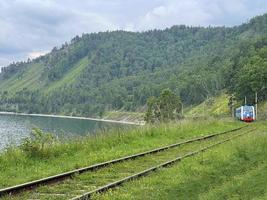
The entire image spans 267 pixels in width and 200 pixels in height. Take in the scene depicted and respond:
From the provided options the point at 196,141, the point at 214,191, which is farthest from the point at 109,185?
the point at 196,141

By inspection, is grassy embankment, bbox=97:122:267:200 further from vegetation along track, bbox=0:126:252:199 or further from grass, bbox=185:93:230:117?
grass, bbox=185:93:230:117

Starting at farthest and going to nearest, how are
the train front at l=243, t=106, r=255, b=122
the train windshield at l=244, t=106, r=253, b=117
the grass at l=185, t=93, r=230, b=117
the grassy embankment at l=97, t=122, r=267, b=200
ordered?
the grass at l=185, t=93, r=230, b=117, the train windshield at l=244, t=106, r=253, b=117, the train front at l=243, t=106, r=255, b=122, the grassy embankment at l=97, t=122, r=267, b=200

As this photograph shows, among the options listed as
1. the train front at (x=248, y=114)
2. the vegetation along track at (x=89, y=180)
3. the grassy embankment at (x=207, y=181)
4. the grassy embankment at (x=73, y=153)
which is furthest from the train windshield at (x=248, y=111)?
the grassy embankment at (x=207, y=181)

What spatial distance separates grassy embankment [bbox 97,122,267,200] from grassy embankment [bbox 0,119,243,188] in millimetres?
3432

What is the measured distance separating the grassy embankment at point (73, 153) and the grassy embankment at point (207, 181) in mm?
3432

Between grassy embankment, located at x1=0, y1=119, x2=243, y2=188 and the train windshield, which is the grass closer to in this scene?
the train windshield

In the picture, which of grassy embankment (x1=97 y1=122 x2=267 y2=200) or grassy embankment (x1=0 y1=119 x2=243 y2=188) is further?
grassy embankment (x1=0 y1=119 x2=243 y2=188)

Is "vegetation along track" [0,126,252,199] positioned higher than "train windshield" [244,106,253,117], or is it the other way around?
"train windshield" [244,106,253,117]

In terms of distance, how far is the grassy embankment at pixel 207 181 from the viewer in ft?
40.0

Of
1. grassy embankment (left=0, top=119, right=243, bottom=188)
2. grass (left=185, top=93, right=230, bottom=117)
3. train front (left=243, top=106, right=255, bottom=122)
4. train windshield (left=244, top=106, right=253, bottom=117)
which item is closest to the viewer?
grassy embankment (left=0, top=119, right=243, bottom=188)

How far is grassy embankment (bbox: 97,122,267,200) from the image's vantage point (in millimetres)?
12202

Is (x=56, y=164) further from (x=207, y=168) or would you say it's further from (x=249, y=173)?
(x=249, y=173)

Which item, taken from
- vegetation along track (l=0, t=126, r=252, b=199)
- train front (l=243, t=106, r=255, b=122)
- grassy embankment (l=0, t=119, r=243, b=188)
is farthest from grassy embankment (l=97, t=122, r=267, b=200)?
train front (l=243, t=106, r=255, b=122)

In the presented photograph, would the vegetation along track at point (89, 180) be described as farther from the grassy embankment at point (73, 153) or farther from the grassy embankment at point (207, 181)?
the grassy embankment at point (73, 153)
